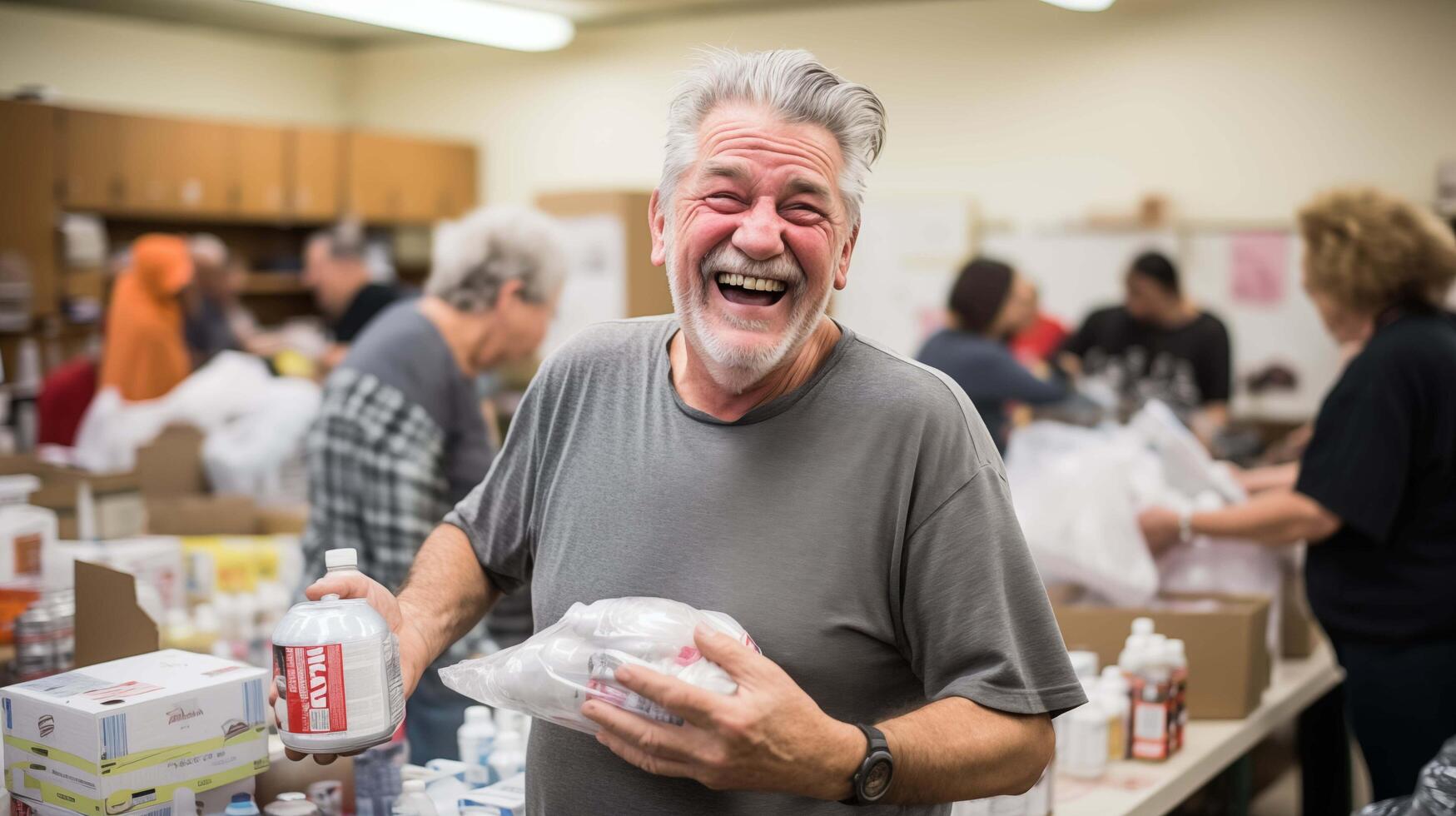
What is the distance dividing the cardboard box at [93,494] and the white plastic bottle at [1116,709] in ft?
7.87

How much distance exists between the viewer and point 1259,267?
6258mm

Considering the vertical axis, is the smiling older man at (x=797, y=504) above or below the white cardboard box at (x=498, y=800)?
above

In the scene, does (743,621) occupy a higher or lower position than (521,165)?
lower

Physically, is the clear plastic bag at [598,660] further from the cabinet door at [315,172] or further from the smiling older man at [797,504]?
the cabinet door at [315,172]

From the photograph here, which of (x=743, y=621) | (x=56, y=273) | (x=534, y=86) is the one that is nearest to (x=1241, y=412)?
(x=534, y=86)

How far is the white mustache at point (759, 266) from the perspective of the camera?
1378mm

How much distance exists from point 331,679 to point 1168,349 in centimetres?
514

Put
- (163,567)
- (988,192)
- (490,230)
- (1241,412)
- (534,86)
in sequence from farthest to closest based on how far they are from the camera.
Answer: (534,86) → (988,192) → (1241,412) → (163,567) → (490,230)

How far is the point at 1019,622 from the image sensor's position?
1333 millimetres

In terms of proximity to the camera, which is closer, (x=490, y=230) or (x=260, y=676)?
(x=260, y=676)

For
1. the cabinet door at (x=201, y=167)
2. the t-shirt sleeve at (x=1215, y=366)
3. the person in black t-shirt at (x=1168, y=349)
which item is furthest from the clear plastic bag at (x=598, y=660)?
the cabinet door at (x=201, y=167)

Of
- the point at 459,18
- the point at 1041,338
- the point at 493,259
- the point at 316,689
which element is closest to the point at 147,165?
the point at 459,18

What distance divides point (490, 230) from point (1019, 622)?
1704 millimetres

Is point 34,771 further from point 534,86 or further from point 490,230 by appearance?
point 534,86
